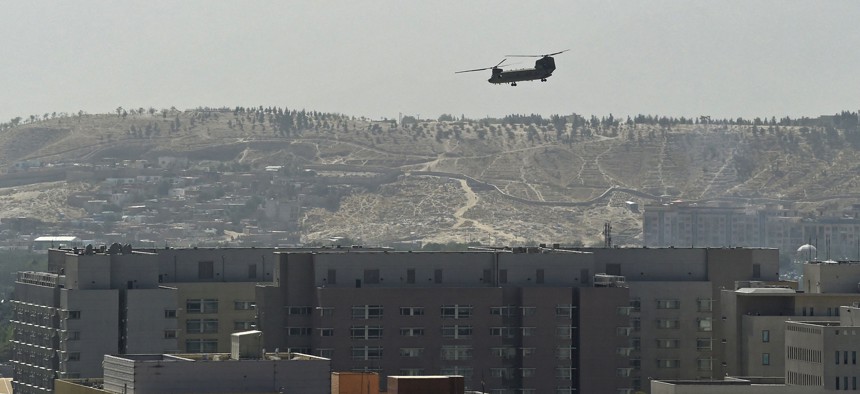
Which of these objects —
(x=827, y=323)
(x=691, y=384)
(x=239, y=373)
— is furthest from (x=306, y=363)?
(x=827, y=323)

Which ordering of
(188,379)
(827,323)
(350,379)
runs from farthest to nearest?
(827,323) → (350,379) → (188,379)

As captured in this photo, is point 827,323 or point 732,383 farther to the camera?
point 827,323

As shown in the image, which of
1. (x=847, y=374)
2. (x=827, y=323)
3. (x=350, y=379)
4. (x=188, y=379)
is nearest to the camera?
(x=188, y=379)

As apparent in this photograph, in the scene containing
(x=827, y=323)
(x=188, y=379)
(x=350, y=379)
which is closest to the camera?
(x=188, y=379)

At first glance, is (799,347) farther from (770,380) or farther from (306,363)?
(306,363)

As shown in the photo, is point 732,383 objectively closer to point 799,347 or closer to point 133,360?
point 799,347

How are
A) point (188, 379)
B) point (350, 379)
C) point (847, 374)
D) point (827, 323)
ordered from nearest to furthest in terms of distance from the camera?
1. point (188, 379)
2. point (350, 379)
3. point (847, 374)
4. point (827, 323)

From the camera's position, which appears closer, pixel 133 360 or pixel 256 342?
pixel 133 360

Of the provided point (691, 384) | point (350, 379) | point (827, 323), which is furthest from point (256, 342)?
point (827, 323)
